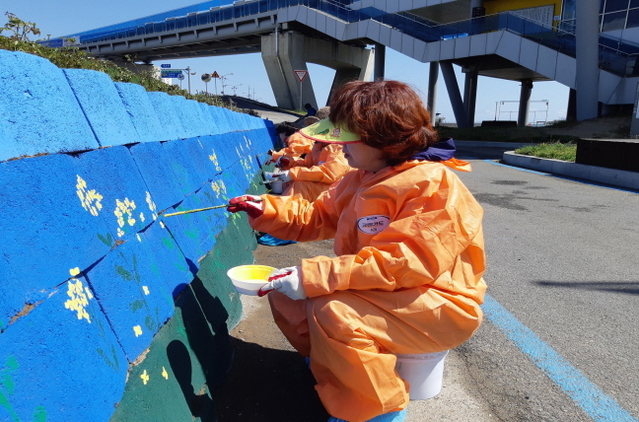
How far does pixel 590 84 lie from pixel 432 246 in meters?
21.5

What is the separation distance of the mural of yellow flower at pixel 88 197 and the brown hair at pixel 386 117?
1.05m

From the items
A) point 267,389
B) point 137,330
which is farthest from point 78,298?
point 267,389

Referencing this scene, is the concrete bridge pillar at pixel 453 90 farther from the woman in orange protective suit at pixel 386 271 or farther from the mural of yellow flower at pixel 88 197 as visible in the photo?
the mural of yellow flower at pixel 88 197

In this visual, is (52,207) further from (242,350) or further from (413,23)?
(413,23)

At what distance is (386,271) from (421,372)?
1.81ft

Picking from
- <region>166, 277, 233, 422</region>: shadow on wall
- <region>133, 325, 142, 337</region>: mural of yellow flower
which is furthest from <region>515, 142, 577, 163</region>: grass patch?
<region>133, 325, 142, 337</region>: mural of yellow flower

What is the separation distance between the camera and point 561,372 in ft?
8.96

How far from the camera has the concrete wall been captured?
1277mm

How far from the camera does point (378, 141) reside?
215 cm

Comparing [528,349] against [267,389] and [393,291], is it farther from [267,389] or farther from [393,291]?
[267,389]

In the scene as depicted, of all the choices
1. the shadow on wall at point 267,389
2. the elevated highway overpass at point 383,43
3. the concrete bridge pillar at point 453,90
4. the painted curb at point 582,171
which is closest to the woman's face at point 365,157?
the shadow on wall at point 267,389

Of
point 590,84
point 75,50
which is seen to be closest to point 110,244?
point 75,50

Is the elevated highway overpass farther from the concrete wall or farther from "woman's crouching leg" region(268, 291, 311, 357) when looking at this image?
"woman's crouching leg" region(268, 291, 311, 357)

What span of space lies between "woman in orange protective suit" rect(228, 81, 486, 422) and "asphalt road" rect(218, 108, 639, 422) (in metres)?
0.46
